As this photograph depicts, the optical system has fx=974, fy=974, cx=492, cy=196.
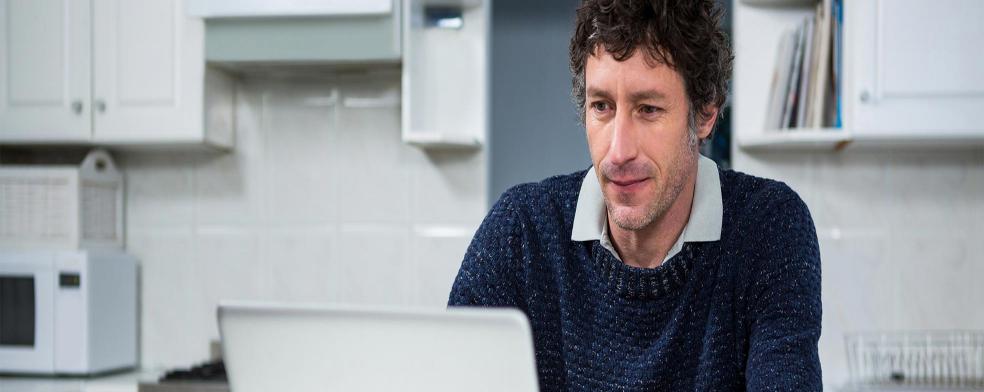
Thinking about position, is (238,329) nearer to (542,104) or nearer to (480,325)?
(480,325)

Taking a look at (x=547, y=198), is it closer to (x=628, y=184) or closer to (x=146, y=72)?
(x=628, y=184)

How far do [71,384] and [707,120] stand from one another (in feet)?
6.31

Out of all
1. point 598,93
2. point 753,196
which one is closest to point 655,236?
point 753,196

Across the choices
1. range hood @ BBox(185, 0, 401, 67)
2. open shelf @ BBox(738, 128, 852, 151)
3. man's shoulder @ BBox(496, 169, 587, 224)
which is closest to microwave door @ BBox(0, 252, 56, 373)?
range hood @ BBox(185, 0, 401, 67)

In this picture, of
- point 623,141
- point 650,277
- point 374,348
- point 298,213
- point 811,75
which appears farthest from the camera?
point 298,213

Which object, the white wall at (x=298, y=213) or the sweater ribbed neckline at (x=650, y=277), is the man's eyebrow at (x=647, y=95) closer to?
the sweater ribbed neckline at (x=650, y=277)

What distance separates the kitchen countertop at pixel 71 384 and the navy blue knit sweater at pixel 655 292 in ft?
4.93

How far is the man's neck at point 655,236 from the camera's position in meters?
1.25

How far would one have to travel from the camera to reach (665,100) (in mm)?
1112

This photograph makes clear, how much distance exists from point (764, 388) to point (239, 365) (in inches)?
24.1

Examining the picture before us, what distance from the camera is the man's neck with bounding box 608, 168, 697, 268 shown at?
1.25 metres

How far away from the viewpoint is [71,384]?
248cm

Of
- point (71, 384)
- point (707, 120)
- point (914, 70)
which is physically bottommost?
point (71, 384)

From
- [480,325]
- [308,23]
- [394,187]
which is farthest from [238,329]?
[394,187]
